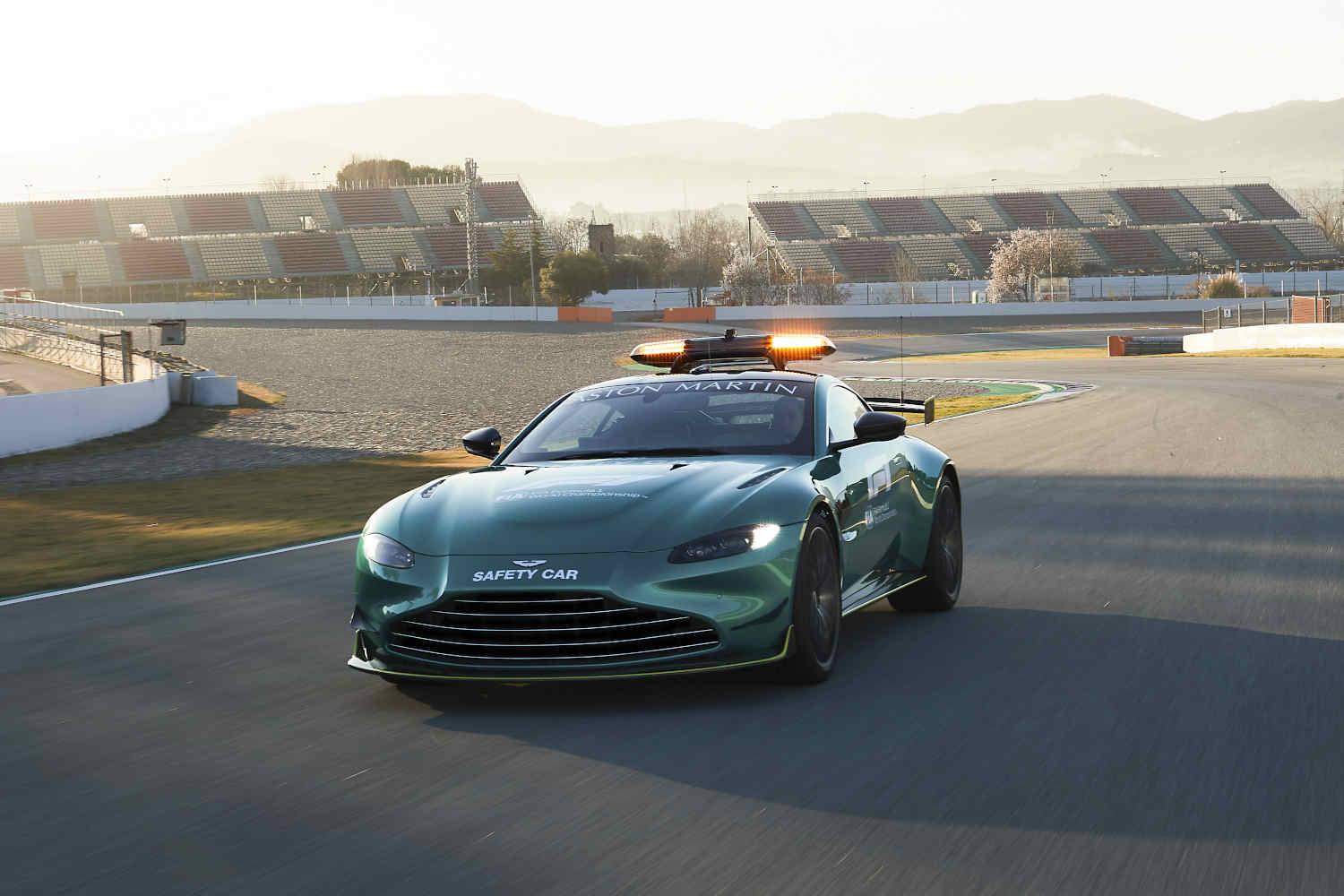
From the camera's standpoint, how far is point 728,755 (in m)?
5.36

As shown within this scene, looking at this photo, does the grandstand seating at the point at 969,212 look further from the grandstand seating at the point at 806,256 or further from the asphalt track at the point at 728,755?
the asphalt track at the point at 728,755

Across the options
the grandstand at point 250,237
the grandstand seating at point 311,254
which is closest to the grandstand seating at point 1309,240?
the grandstand at point 250,237

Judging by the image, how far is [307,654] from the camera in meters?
7.43

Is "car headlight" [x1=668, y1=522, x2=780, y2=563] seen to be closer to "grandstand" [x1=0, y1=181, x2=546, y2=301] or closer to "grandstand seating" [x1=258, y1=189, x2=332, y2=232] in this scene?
"grandstand" [x1=0, y1=181, x2=546, y2=301]

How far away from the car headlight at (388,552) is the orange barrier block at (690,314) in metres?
79.3

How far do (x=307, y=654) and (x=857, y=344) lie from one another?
59868 mm

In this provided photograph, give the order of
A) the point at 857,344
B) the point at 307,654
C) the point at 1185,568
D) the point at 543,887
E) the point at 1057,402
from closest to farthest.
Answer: the point at 543,887
the point at 307,654
the point at 1185,568
the point at 1057,402
the point at 857,344

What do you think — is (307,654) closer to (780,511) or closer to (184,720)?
(184,720)

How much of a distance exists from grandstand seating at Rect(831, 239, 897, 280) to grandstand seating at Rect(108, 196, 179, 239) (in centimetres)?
4837

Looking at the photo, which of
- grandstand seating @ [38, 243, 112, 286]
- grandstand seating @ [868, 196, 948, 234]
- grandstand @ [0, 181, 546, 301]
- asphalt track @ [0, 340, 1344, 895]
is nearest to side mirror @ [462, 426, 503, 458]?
asphalt track @ [0, 340, 1344, 895]

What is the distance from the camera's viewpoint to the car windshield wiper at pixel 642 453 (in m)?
7.23

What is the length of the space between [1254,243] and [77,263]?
84898 mm

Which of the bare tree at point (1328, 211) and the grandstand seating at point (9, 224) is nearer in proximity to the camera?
the grandstand seating at point (9, 224)

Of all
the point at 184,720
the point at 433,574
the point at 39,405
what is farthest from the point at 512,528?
the point at 39,405
